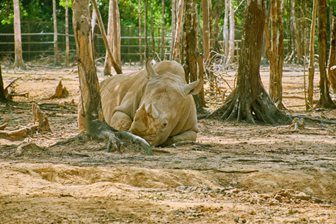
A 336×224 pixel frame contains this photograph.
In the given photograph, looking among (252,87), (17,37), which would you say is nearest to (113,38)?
(17,37)

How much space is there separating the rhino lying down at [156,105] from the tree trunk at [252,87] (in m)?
3.28

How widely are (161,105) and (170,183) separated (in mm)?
3010

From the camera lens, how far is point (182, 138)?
436 inches

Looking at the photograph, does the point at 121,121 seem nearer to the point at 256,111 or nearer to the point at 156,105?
the point at 156,105

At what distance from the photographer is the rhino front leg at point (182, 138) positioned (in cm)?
1097

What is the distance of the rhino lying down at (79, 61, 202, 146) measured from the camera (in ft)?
33.4

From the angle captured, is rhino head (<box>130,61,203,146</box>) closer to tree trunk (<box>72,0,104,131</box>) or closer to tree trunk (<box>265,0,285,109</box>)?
tree trunk (<box>72,0,104,131</box>)

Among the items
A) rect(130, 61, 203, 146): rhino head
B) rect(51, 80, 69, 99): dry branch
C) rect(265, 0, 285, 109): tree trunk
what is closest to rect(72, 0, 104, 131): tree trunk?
rect(130, 61, 203, 146): rhino head

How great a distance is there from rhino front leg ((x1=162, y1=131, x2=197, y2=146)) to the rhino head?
0.11 m

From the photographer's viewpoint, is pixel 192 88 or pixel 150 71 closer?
pixel 192 88

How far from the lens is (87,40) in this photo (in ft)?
32.3

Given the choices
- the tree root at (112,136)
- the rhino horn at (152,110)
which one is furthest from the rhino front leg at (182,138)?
the tree root at (112,136)

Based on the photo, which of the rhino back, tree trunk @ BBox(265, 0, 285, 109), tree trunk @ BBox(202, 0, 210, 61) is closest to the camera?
the rhino back

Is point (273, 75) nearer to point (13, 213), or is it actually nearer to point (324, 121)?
point (324, 121)
